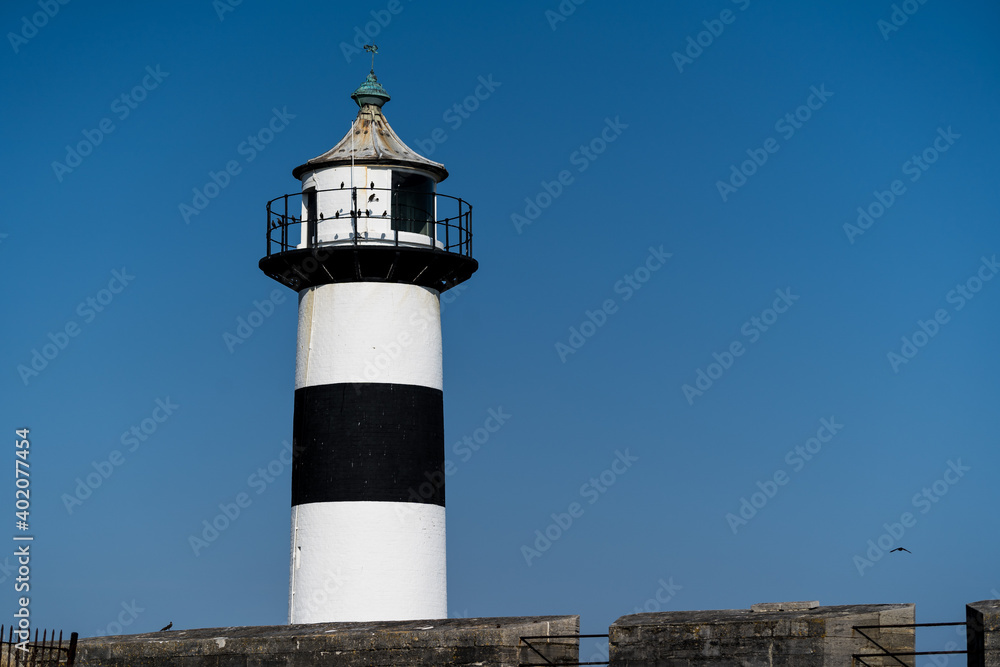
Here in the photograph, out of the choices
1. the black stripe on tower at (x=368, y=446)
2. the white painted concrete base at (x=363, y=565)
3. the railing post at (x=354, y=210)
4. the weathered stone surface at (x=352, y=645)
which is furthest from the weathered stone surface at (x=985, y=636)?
the railing post at (x=354, y=210)

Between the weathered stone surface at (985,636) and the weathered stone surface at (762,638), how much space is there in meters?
0.98

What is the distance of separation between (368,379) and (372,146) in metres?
3.56

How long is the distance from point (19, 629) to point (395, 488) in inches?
229

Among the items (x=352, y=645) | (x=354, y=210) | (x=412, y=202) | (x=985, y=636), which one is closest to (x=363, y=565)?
(x=352, y=645)

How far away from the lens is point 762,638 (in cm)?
1504

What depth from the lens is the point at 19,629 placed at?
1756cm

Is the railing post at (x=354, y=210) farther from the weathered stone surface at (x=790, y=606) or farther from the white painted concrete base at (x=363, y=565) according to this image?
the weathered stone surface at (x=790, y=606)

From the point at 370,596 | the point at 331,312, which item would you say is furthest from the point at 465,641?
the point at 331,312

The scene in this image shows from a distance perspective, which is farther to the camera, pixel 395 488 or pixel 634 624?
pixel 395 488

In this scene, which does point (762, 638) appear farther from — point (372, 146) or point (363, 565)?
point (372, 146)

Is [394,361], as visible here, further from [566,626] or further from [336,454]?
[566,626]

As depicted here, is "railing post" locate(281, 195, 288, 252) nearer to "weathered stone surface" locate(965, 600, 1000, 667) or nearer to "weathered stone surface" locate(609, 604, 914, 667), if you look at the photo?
"weathered stone surface" locate(609, 604, 914, 667)

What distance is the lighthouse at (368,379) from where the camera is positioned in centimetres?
2139

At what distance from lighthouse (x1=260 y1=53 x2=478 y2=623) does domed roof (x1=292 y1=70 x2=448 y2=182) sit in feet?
0.09
